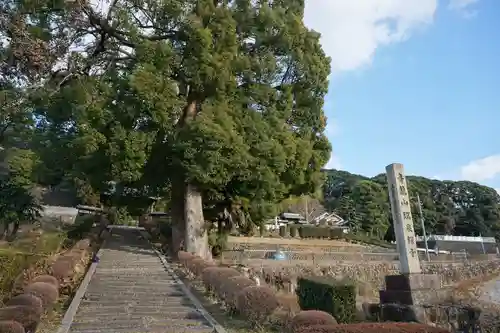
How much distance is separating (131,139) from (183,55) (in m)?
4.32

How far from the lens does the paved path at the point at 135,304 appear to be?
7.12 m

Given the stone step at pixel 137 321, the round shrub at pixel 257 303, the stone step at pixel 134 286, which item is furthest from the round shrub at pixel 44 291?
the stone step at pixel 134 286

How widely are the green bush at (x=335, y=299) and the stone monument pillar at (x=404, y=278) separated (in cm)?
152

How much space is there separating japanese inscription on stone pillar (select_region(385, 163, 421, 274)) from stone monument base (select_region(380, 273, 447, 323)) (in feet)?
1.15

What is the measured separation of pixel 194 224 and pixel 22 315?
41.0 ft

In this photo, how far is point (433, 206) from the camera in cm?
6638

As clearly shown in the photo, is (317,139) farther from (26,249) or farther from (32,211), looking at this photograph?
(32,211)

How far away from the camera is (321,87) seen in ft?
64.8

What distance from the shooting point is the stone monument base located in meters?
9.02

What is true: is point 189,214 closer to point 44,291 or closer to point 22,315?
point 44,291

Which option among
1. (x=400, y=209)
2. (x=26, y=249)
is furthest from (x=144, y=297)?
(x=400, y=209)

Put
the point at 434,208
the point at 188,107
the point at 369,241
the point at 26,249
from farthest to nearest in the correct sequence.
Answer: the point at 434,208, the point at 369,241, the point at 188,107, the point at 26,249

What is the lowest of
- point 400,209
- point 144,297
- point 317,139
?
point 144,297

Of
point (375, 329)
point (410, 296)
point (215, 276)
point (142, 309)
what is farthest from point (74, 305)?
point (410, 296)
